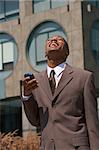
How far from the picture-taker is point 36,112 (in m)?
3.43

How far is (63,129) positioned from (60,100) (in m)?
0.20

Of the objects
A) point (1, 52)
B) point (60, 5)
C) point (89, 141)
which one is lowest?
point (89, 141)

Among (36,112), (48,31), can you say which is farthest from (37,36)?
(36,112)

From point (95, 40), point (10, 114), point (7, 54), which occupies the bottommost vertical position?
point (10, 114)

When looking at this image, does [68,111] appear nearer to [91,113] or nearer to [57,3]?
[91,113]

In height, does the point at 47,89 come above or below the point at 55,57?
below

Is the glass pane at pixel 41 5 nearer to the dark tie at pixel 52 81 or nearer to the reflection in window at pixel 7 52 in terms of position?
the reflection in window at pixel 7 52

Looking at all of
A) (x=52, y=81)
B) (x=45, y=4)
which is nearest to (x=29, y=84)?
(x=52, y=81)

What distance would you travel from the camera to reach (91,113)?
328 cm

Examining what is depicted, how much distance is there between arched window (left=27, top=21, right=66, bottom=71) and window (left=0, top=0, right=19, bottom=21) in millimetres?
3789

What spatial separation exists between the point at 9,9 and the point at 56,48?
3762 cm

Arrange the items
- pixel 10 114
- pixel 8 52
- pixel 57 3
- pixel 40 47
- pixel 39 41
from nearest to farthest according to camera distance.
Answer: pixel 40 47, pixel 39 41, pixel 57 3, pixel 8 52, pixel 10 114

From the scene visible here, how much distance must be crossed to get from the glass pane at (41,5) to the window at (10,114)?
7.29m

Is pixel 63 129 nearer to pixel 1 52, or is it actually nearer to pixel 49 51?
pixel 49 51
